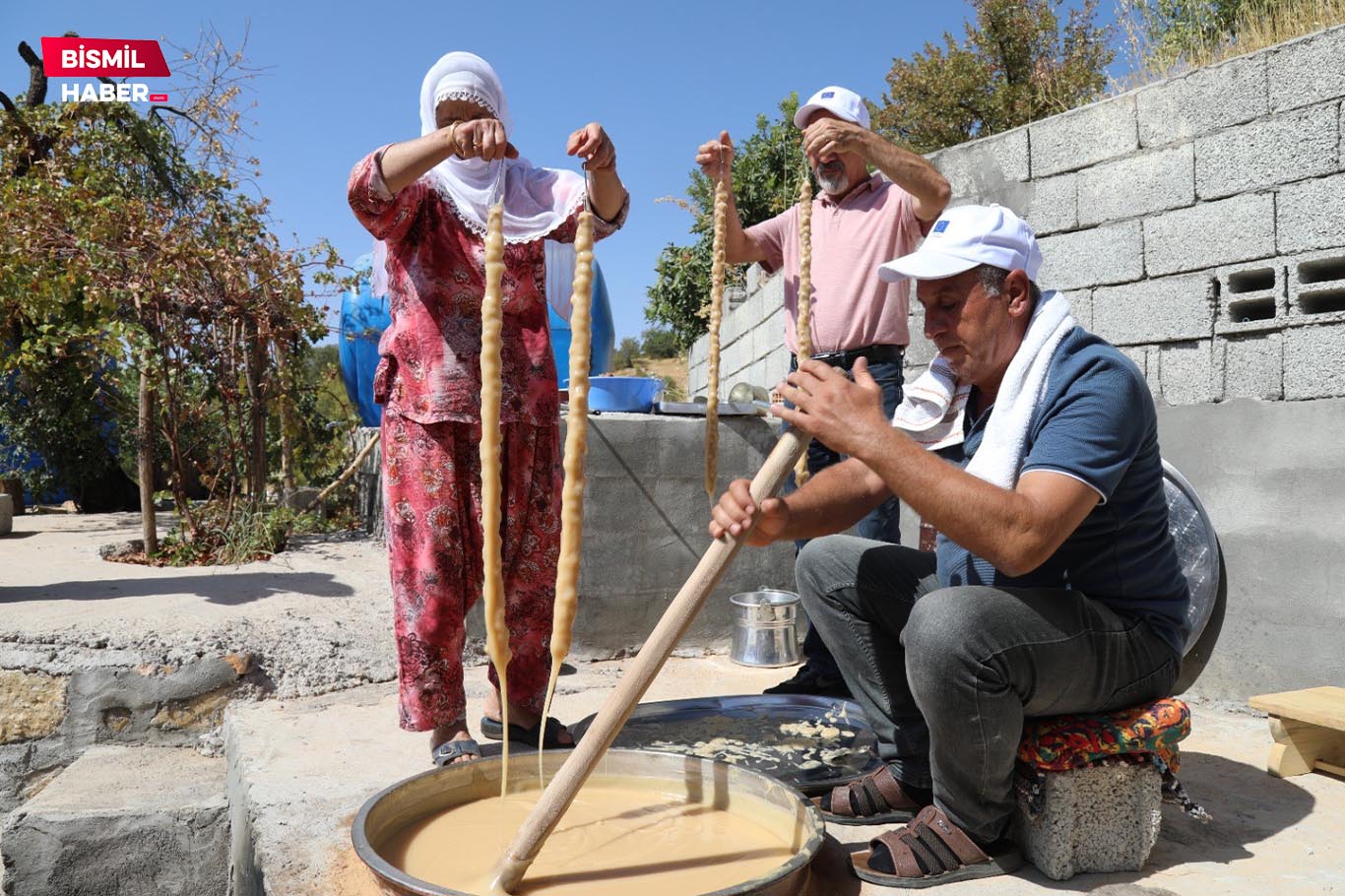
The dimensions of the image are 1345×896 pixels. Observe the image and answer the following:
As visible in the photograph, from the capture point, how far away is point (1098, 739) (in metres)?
1.79

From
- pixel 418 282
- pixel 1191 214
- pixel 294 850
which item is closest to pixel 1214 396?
pixel 1191 214

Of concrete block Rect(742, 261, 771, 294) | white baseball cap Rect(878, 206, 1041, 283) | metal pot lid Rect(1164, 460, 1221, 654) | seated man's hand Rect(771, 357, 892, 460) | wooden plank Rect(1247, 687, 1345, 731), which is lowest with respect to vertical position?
wooden plank Rect(1247, 687, 1345, 731)

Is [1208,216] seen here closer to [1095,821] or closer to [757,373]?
[1095,821]

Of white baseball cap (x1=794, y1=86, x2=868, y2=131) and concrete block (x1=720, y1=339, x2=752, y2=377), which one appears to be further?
concrete block (x1=720, y1=339, x2=752, y2=377)

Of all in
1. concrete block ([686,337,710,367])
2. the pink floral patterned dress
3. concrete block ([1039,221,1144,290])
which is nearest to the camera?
the pink floral patterned dress

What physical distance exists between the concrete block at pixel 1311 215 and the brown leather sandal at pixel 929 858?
2237mm

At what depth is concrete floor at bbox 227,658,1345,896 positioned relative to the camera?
6.03ft

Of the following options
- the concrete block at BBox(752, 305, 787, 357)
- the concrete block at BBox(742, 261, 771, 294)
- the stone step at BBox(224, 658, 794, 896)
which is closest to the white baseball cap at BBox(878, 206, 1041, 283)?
the stone step at BBox(224, 658, 794, 896)

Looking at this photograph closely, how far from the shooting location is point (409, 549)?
2430 millimetres

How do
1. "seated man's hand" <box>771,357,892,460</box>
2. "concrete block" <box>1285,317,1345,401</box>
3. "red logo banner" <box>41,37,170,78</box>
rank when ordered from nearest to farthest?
"seated man's hand" <box>771,357,892,460</box> → "concrete block" <box>1285,317,1345,401</box> → "red logo banner" <box>41,37,170,78</box>

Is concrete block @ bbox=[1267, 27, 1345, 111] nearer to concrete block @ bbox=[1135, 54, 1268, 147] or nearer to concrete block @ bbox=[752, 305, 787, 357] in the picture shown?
concrete block @ bbox=[1135, 54, 1268, 147]

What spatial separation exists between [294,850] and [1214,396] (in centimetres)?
304

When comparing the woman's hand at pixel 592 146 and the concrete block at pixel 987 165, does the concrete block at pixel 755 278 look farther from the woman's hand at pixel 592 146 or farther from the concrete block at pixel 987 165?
the woman's hand at pixel 592 146

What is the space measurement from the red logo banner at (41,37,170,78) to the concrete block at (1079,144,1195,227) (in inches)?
315
